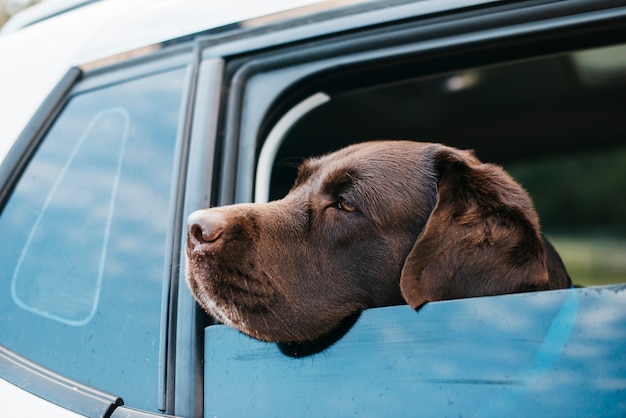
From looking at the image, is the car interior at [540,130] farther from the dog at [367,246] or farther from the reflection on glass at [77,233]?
the reflection on glass at [77,233]

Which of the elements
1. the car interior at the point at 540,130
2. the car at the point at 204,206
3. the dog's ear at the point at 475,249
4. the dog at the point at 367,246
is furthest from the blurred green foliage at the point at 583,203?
the dog's ear at the point at 475,249

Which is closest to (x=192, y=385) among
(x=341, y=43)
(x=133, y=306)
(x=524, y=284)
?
(x=133, y=306)

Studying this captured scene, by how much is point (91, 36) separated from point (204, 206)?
0.94 meters

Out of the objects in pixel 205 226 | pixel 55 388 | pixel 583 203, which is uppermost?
pixel 583 203

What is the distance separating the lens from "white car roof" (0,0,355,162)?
6.91ft

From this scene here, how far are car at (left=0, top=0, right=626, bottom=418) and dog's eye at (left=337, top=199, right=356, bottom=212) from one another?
27cm

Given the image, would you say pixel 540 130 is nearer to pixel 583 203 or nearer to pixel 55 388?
pixel 583 203

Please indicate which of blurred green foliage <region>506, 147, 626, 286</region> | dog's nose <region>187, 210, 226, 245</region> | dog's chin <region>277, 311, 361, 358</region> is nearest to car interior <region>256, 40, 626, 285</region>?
blurred green foliage <region>506, 147, 626, 286</region>

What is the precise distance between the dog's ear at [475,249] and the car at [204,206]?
296mm

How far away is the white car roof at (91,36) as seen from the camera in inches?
83.0

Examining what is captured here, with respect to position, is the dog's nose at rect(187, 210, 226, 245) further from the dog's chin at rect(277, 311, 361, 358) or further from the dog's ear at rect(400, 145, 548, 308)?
the dog's ear at rect(400, 145, 548, 308)

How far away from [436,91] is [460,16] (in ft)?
5.44

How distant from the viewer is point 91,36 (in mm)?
2357

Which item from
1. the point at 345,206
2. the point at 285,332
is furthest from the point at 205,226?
the point at 345,206
